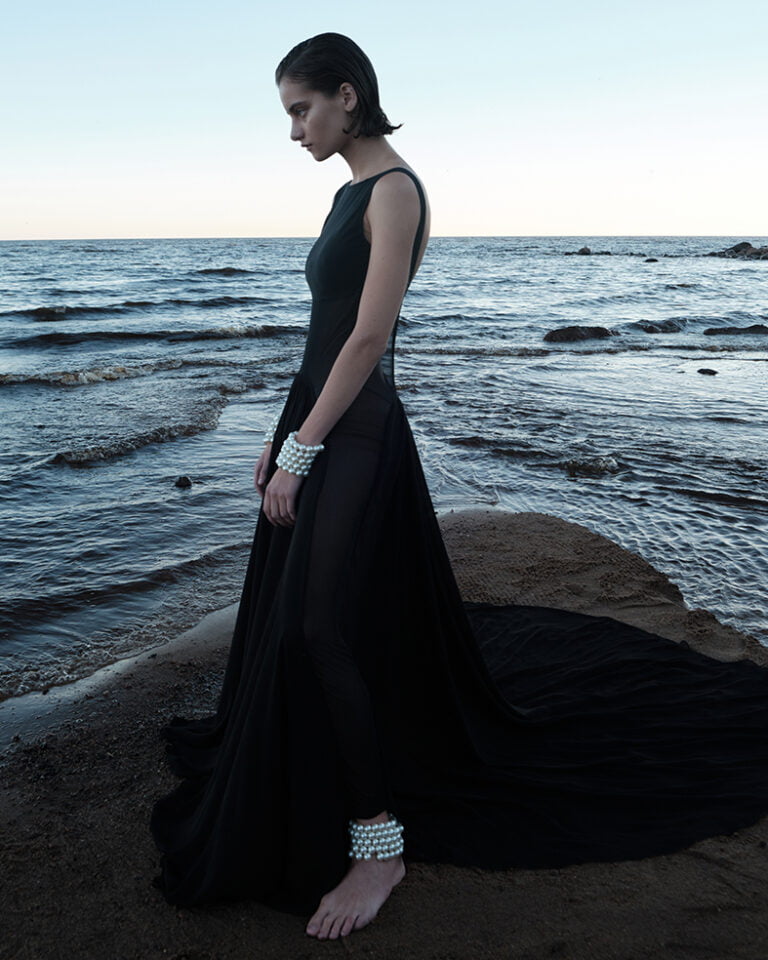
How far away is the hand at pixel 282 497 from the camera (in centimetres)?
229

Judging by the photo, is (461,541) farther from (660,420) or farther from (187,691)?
(660,420)

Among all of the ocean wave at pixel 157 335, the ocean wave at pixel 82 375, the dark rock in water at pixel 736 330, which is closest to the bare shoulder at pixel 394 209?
the ocean wave at pixel 82 375

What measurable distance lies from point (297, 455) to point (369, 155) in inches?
32.8

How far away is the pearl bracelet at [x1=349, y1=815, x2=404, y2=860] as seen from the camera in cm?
229

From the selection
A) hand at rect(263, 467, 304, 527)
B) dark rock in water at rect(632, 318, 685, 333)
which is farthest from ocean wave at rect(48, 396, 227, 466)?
dark rock in water at rect(632, 318, 685, 333)

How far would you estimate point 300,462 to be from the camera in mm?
2264

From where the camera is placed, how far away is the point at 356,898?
7.23 ft

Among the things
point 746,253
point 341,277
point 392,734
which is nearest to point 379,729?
point 392,734

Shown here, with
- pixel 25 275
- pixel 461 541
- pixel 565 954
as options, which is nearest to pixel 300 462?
pixel 565 954

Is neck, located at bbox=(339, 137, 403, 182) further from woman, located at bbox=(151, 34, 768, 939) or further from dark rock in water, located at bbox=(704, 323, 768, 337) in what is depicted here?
dark rock in water, located at bbox=(704, 323, 768, 337)

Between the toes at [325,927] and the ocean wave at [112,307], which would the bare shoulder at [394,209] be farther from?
the ocean wave at [112,307]

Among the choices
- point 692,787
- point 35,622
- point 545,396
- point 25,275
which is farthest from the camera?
point 25,275

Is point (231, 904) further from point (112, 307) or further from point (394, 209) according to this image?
point (112, 307)

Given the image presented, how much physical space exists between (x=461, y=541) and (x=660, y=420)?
15.5 feet
